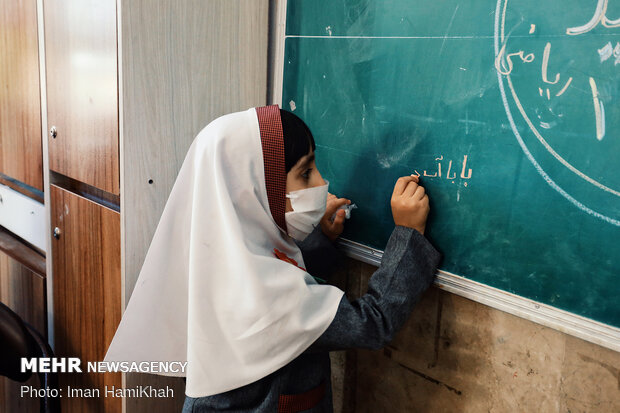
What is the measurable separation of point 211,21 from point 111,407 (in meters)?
1.34

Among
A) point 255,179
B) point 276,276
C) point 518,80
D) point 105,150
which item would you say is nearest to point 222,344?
point 276,276

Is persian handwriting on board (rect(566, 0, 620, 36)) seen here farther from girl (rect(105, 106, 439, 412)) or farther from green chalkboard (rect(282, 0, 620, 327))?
girl (rect(105, 106, 439, 412))

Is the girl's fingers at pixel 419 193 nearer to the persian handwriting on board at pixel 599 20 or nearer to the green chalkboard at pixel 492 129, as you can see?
the green chalkboard at pixel 492 129

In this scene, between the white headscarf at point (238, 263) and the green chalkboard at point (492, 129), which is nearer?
the green chalkboard at point (492, 129)

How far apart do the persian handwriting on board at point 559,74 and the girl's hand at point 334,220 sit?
585 millimetres

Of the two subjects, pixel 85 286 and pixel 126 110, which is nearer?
pixel 126 110

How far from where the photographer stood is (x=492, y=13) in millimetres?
1092

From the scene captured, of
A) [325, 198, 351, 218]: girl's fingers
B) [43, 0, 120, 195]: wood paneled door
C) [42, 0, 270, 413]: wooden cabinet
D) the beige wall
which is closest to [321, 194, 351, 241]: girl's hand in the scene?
[325, 198, 351, 218]: girl's fingers

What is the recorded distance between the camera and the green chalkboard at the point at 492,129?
38.4 inches

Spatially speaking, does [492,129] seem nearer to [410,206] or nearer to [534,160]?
[534,160]

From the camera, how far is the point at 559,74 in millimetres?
1003

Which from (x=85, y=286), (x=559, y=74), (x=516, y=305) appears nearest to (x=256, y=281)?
(x=516, y=305)

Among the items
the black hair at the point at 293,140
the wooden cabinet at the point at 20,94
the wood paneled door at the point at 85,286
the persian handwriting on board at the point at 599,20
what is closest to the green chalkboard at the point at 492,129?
the persian handwriting on board at the point at 599,20

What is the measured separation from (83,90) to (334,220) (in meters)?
0.92
